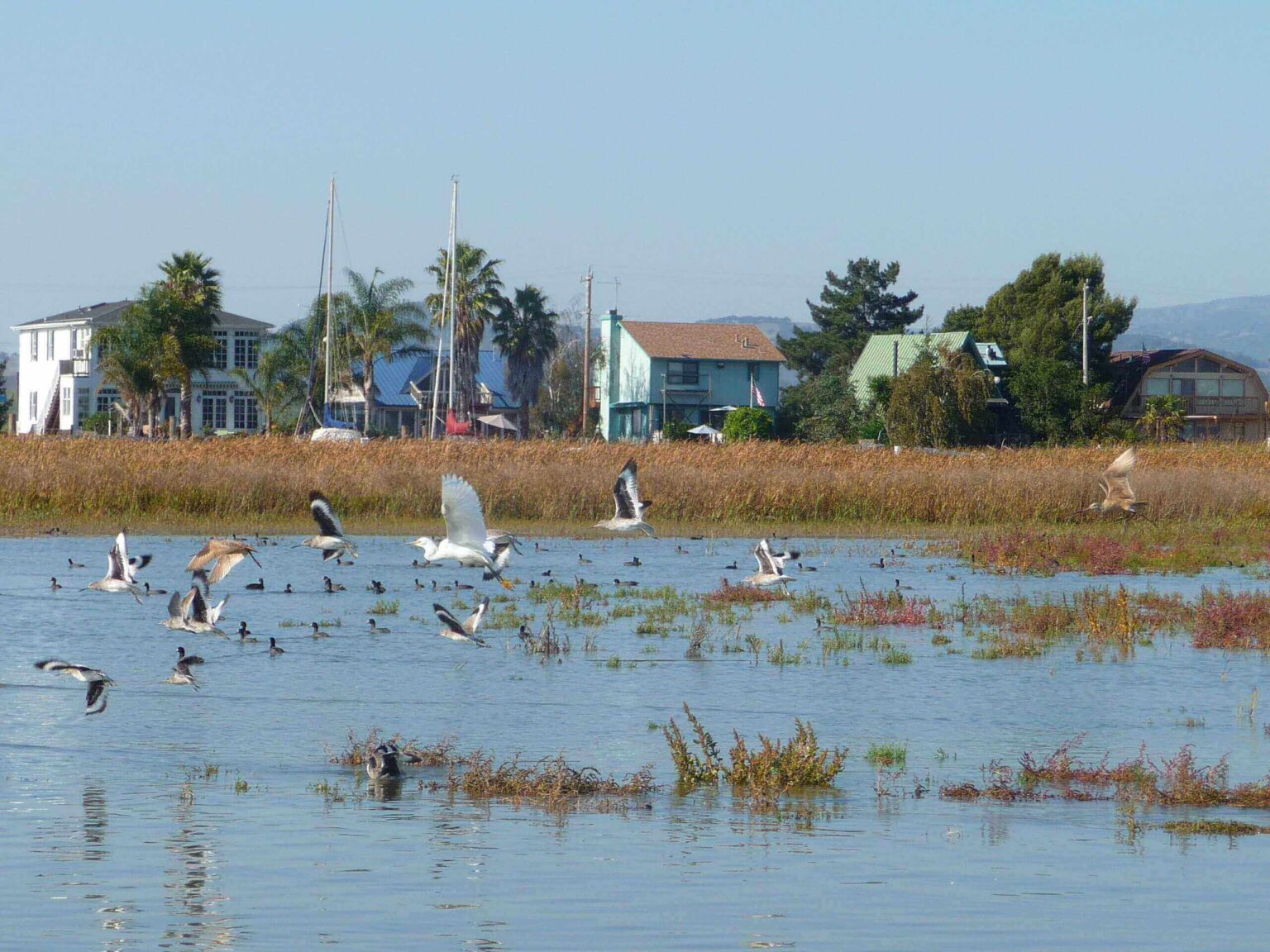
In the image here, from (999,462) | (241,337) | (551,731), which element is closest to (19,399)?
(241,337)

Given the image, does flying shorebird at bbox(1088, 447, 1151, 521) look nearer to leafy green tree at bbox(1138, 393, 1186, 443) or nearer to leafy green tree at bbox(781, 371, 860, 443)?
leafy green tree at bbox(781, 371, 860, 443)

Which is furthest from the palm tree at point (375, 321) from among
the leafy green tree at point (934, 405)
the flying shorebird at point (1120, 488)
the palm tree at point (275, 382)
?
the flying shorebird at point (1120, 488)

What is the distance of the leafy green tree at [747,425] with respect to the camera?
274 feet

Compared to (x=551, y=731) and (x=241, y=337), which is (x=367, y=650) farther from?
(x=241, y=337)

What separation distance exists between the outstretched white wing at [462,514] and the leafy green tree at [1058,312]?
76149 mm

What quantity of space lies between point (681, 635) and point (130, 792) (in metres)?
9.32

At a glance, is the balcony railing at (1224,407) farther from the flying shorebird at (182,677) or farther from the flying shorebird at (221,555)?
the flying shorebird at (182,677)

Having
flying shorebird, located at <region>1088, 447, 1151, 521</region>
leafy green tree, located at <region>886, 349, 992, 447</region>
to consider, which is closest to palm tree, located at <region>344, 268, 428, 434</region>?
leafy green tree, located at <region>886, 349, 992, 447</region>

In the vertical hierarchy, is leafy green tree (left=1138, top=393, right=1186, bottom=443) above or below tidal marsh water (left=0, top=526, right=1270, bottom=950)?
above

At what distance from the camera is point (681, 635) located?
19.5 metres

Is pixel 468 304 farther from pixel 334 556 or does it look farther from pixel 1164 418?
pixel 334 556

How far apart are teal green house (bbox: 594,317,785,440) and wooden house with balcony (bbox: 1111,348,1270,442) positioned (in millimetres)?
20372

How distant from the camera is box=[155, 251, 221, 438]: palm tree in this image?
79.0 m

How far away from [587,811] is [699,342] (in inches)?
→ 3697
